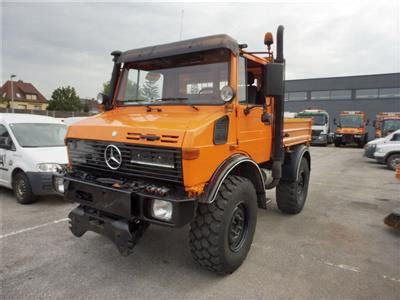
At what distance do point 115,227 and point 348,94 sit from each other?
33.7 meters

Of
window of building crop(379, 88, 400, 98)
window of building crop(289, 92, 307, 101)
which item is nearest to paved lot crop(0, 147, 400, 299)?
window of building crop(379, 88, 400, 98)

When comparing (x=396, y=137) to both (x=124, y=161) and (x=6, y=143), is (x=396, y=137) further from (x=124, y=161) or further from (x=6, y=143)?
(x=6, y=143)

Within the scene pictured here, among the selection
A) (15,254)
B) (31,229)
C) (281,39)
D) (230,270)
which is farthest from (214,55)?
(31,229)

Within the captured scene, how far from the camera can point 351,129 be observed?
68.8 ft

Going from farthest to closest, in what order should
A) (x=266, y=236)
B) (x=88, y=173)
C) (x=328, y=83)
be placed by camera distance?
(x=328, y=83) < (x=266, y=236) < (x=88, y=173)

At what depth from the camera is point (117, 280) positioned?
116 inches

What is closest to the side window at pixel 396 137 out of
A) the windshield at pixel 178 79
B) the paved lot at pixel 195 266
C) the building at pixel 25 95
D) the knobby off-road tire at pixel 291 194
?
the paved lot at pixel 195 266

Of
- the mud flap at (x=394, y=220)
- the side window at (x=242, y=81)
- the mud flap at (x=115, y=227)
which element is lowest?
the mud flap at (x=394, y=220)

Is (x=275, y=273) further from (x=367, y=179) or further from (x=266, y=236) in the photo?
(x=367, y=179)

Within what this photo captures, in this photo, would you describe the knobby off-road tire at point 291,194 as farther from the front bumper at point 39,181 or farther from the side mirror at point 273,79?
the front bumper at point 39,181

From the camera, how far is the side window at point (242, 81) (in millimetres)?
3177

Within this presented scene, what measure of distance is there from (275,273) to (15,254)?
10.2 feet

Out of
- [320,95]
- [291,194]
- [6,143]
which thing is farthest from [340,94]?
[6,143]

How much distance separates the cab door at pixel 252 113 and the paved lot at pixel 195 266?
1312 mm
